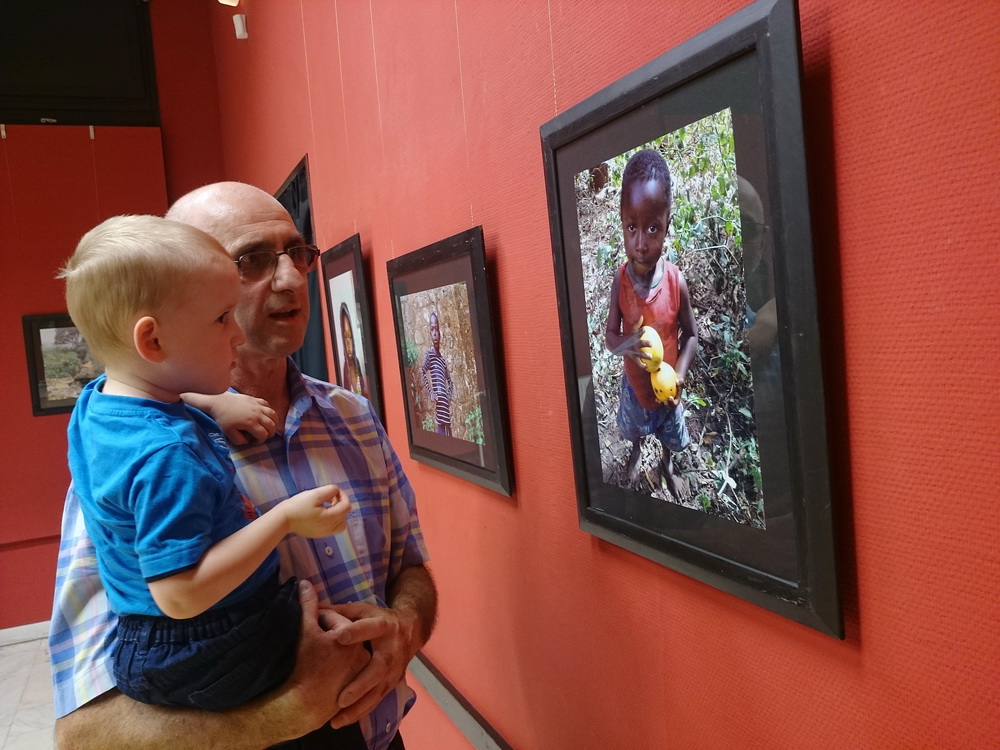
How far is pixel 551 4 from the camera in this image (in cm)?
145

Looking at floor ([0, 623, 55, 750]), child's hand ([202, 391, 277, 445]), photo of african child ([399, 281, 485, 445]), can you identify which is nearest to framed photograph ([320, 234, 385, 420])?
photo of african child ([399, 281, 485, 445])

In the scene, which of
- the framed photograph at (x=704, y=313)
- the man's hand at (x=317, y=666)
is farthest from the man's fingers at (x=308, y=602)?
the framed photograph at (x=704, y=313)

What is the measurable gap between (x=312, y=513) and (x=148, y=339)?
0.37m

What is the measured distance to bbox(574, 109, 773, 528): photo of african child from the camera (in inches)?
39.2

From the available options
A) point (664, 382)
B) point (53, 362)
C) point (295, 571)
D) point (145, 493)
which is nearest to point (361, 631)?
point (295, 571)

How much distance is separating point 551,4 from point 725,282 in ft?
2.69

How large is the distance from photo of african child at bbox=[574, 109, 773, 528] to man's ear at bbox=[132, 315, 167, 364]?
30.6 inches

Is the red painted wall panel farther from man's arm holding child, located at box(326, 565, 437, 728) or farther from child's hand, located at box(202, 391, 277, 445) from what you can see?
man's arm holding child, located at box(326, 565, 437, 728)

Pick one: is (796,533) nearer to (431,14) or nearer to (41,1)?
(431,14)

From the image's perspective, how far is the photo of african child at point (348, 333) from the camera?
3.00 metres

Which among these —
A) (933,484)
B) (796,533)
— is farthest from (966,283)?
(796,533)

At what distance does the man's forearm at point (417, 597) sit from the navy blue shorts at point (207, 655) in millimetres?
366

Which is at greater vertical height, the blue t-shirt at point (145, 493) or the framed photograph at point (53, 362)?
the framed photograph at point (53, 362)

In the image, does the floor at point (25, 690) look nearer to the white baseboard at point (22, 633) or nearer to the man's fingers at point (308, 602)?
the white baseboard at point (22, 633)
